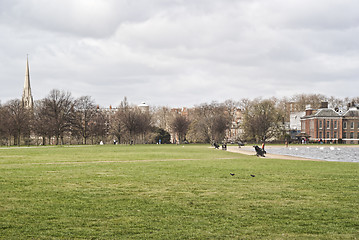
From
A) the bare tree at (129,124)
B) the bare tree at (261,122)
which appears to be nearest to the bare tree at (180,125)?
the bare tree at (129,124)

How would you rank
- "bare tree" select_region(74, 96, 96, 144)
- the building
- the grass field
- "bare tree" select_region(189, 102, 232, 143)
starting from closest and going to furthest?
1. the grass field
2. "bare tree" select_region(74, 96, 96, 144)
3. the building
4. "bare tree" select_region(189, 102, 232, 143)

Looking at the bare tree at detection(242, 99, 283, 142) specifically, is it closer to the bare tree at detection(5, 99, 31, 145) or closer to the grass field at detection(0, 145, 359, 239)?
the bare tree at detection(5, 99, 31, 145)

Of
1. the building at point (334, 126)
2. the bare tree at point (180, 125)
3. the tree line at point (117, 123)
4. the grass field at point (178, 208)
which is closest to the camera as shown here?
the grass field at point (178, 208)

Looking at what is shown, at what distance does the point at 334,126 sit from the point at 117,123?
193 ft

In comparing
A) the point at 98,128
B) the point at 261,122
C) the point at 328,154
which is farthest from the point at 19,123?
the point at 328,154

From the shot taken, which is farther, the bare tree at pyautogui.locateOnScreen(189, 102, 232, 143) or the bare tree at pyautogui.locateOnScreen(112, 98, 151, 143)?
the bare tree at pyautogui.locateOnScreen(189, 102, 232, 143)

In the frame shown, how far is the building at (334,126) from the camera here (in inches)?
4240

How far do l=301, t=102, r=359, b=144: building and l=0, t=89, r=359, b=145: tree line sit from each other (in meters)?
8.72

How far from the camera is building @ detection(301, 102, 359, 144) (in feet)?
353

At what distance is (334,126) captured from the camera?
109 m

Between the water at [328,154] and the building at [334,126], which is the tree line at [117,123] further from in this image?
the water at [328,154]

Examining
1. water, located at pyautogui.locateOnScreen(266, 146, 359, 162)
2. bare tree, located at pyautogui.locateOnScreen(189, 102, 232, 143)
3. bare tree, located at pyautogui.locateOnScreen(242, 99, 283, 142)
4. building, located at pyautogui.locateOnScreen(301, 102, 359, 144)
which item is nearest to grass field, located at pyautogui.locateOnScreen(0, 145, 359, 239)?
water, located at pyautogui.locateOnScreen(266, 146, 359, 162)

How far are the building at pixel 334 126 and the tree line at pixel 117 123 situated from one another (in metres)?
8.72

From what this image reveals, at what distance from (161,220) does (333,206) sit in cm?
500
